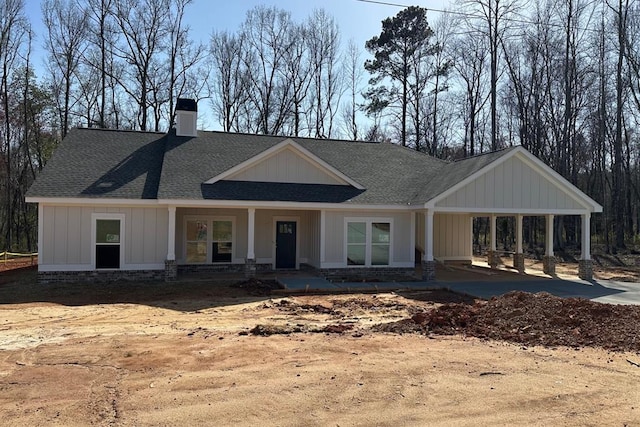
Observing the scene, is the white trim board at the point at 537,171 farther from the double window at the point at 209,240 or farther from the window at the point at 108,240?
the window at the point at 108,240

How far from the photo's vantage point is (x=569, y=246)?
33656mm

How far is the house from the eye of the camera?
15094 millimetres

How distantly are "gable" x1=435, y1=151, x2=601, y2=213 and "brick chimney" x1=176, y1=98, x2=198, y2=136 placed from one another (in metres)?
10.4

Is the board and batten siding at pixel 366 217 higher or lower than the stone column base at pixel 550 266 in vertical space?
higher

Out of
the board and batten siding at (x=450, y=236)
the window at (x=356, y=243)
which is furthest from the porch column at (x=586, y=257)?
the window at (x=356, y=243)

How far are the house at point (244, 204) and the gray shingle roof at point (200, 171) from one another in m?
0.06

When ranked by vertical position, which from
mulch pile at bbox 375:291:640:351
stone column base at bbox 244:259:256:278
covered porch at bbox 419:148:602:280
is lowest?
mulch pile at bbox 375:291:640:351

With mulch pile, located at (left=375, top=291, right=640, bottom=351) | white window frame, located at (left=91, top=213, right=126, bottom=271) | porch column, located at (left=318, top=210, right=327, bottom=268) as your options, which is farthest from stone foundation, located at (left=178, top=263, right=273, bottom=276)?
mulch pile, located at (left=375, top=291, right=640, bottom=351)

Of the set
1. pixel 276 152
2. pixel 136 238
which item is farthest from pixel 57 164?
pixel 276 152

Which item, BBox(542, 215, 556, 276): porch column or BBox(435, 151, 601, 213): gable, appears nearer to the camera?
BBox(435, 151, 601, 213): gable

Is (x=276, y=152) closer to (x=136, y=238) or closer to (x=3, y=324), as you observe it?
(x=136, y=238)

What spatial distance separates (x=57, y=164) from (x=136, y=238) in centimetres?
390

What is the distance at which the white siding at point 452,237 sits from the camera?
22.2 meters

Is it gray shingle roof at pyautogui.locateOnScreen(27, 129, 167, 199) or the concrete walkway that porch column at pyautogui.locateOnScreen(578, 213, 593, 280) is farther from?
gray shingle roof at pyautogui.locateOnScreen(27, 129, 167, 199)
